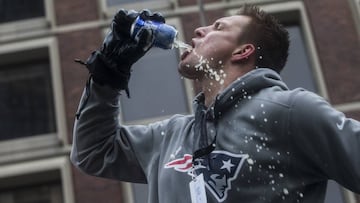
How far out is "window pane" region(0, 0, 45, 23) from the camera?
13.7 metres

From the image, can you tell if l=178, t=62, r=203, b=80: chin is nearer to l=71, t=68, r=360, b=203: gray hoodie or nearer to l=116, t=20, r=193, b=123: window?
l=71, t=68, r=360, b=203: gray hoodie

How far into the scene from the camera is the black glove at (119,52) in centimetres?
262

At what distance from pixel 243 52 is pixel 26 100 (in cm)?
1089

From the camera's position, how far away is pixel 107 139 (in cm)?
279

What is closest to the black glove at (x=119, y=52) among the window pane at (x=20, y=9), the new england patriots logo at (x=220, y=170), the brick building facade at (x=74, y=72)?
the new england patriots logo at (x=220, y=170)

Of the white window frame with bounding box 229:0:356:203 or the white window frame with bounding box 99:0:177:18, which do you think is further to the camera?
the white window frame with bounding box 99:0:177:18

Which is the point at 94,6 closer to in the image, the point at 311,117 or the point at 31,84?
the point at 31,84

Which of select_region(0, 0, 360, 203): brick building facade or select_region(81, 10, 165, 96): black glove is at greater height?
select_region(81, 10, 165, 96): black glove

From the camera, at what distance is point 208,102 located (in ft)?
8.47

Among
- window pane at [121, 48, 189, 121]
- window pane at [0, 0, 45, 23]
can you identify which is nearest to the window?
window pane at [121, 48, 189, 121]

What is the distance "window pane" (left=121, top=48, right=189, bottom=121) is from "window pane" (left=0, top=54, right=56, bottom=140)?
1.77 metres

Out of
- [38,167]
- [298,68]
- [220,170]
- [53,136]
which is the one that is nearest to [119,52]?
[220,170]

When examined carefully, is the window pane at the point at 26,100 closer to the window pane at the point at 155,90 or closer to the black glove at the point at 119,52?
the window pane at the point at 155,90

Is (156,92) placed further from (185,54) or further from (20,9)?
(185,54)
